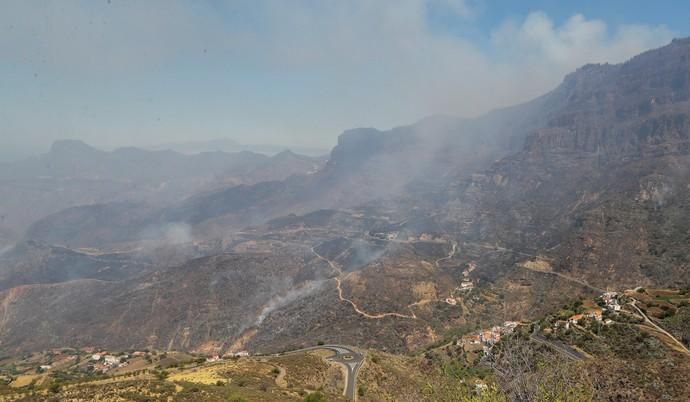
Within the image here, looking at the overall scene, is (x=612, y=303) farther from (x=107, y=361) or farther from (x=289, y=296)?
(x=107, y=361)

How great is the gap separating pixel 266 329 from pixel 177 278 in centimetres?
7161

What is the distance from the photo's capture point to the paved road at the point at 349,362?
2235 inches

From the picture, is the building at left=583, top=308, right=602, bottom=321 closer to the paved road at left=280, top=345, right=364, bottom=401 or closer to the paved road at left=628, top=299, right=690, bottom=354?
the paved road at left=628, top=299, right=690, bottom=354

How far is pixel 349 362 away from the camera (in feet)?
224

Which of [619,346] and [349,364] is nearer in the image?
[619,346]

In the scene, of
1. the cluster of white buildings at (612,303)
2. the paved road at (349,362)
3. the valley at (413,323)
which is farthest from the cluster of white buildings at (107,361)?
the cluster of white buildings at (612,303)

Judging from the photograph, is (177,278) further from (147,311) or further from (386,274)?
(386,274)

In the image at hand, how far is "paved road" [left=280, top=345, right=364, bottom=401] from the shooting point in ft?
186

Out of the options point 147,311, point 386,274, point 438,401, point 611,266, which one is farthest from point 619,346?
point 147,311

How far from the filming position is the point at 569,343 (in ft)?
215

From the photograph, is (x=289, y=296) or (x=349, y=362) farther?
(x=289, y=296)

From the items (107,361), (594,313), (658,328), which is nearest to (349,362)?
(594,313)

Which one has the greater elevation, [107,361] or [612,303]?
[612,303]

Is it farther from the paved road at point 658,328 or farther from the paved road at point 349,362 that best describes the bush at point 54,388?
the paved road at point 658,328
